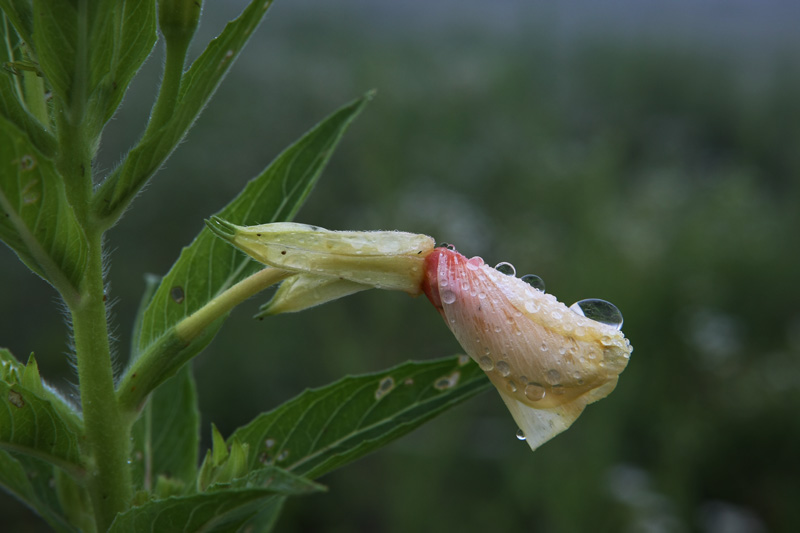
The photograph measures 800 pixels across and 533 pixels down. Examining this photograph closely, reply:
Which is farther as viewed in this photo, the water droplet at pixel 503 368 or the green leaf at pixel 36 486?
the green leaf at pixel 36 486

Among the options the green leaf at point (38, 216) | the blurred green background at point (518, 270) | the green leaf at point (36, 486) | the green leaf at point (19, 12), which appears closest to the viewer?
the green leaf at point (38, 216)

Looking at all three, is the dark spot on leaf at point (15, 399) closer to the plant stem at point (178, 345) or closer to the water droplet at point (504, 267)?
the plant stem at point (178, 345)

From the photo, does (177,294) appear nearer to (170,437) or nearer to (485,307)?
(170,437)

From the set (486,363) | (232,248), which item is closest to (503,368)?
(486,363)

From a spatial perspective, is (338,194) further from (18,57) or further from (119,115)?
(18,57)

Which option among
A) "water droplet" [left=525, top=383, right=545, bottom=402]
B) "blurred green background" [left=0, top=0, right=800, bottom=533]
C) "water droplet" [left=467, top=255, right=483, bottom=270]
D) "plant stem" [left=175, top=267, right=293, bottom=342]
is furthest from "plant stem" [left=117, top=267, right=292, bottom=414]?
"blurred green background" [left=0, top=0, right=800, bottom=533]

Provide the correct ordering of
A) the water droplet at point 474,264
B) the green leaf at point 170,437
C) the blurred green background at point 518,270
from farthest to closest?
the blurred green background at point 518,270
the green leaf at point 170,437
the water droplet at point 474,264

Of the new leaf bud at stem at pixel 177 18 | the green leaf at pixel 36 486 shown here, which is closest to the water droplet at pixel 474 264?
the new leaf bud at stem at pixel 177 18
